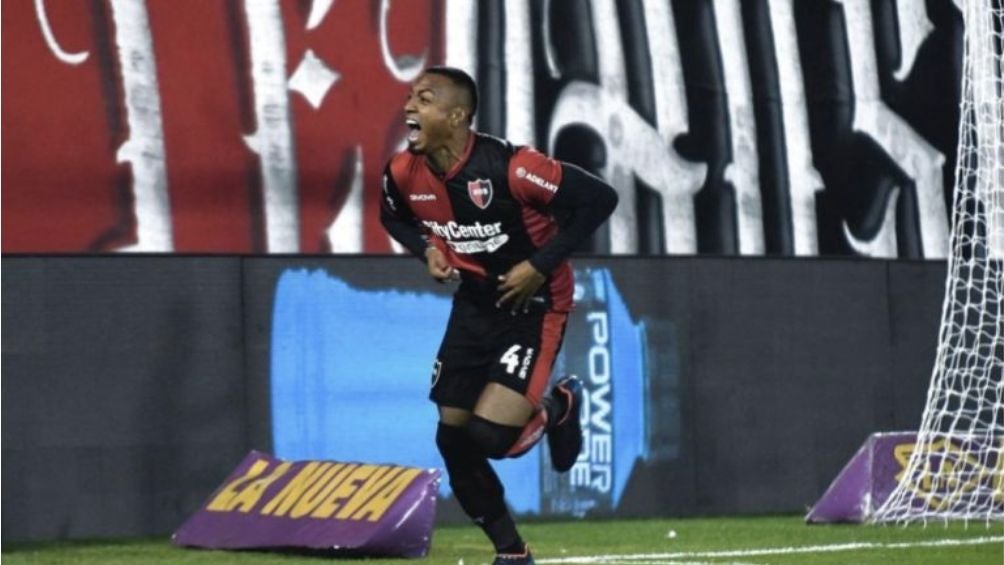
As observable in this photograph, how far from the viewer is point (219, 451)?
12062 mm

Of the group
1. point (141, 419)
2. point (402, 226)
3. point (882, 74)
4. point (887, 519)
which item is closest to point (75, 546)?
point (141, 419)

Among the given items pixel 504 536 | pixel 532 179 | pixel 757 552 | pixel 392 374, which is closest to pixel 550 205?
pixel 532 179

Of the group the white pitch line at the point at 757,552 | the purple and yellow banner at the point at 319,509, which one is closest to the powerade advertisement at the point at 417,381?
the purple and yellow banner at the point at 319,509

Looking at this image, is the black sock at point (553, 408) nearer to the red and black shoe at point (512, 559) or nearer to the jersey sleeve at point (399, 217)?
the red and black shoe at point (512, 559)

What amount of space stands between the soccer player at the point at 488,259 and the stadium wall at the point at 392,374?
3274mm

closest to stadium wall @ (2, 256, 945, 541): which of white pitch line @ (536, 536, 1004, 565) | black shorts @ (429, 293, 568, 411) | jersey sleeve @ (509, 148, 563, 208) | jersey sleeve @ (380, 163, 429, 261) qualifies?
white pitch line @ (536, 536, 1004, 565)

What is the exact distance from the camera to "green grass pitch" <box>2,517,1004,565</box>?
33.1 feet

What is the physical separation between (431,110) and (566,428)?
5.07ft

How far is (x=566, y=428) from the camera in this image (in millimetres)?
9375

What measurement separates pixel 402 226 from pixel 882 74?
682 centimetres

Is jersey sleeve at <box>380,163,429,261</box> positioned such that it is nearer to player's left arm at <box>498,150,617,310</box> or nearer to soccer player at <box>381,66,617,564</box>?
soccer player at <box>381,66,617,564</box>

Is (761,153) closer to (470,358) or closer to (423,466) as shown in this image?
(423,466)

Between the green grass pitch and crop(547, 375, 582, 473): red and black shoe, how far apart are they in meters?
0.71

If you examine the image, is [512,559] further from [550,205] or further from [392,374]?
[392,374]
